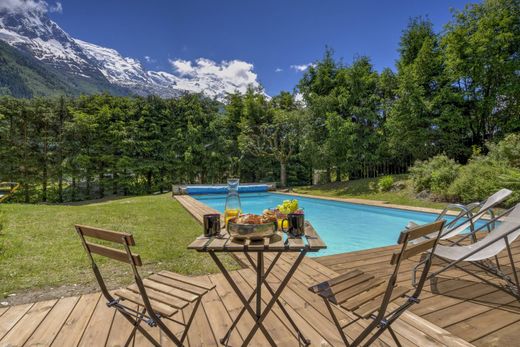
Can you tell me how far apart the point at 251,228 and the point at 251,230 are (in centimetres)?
1

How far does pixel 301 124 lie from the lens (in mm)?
15133

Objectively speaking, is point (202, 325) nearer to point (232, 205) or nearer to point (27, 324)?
point (232, 205)

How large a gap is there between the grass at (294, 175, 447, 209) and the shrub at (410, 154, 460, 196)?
41 centimetres

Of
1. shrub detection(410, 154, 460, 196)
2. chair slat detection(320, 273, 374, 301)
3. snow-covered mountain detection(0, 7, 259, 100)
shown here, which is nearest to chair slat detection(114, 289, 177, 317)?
chair slat detection(320, 273, 374, 301)

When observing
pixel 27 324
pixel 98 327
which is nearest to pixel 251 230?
pixel 98 327

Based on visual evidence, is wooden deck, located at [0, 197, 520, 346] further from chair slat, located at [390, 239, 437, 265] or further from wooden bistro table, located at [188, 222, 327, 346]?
chair slat, located at [390, 239, 437, 265]

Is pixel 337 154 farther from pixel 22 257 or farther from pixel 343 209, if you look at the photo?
pixel 22 257

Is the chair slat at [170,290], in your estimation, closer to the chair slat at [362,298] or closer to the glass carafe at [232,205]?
the glass carafe at [232,205]

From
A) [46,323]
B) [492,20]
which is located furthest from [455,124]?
[46,323]

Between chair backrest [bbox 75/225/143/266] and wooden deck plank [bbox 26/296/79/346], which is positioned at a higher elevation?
chair backrest [bbox 75/225/143/266]

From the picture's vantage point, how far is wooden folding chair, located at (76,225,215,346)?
1279 mm

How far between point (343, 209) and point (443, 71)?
7777 mm

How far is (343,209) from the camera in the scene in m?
9.48

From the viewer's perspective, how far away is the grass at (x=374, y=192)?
8.58 m
